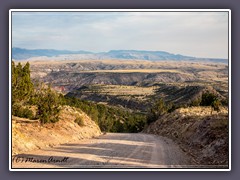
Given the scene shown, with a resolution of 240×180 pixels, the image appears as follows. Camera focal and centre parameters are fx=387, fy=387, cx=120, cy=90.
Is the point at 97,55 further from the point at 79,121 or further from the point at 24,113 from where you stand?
the point at 79,121

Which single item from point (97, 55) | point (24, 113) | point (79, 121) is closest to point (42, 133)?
point (24, 113)

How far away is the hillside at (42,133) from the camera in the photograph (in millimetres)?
16219

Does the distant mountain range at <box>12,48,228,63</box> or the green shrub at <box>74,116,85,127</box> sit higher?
the distant mountain range at <box>12,48,228,63</box>

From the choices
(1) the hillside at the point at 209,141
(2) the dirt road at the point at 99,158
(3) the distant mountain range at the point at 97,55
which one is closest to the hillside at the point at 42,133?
(2) the dirt road at the point at 99,158

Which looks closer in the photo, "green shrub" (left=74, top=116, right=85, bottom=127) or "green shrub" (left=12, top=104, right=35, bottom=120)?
"green shrub" (left=12, top=104, right=35, bottom=120)

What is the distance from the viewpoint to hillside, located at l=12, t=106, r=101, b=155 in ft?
53.2

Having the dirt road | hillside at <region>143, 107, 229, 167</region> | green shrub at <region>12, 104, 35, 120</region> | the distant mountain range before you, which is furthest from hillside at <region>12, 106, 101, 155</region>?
hillside at <region>143, 107, 229, 167</region>

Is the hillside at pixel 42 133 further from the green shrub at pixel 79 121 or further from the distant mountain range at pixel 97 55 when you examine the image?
the distant mountain range at pixel 97 55

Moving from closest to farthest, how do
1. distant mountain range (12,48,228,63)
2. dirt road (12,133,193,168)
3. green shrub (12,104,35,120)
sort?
dirt road (12,133,193,168) → distant mountain range (12,48,228,63) → green shrub (12,104,35,120)

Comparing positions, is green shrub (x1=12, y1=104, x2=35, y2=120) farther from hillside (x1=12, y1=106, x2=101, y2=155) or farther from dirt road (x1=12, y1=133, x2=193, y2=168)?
dirt road (x1=12, y1=133, x2=193, y2=168)
